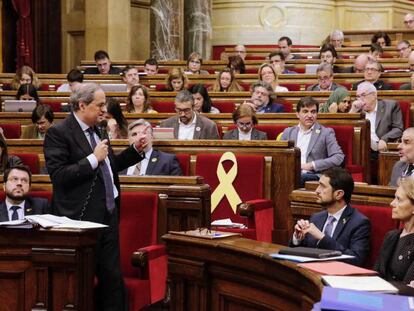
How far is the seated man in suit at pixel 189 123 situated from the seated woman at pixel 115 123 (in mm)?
437

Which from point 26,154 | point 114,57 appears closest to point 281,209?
point 26,154

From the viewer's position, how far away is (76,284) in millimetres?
4086

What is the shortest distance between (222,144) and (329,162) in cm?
86

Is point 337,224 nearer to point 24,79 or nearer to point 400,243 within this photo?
point 400,243

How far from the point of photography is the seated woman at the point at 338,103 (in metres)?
7.93

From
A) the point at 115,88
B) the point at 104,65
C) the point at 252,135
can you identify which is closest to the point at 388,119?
the point at 252,135

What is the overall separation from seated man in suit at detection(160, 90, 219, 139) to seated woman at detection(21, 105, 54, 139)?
0.98 metres

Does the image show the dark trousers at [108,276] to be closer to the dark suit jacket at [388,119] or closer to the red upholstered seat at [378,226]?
the red upholstered seat at [378,226]

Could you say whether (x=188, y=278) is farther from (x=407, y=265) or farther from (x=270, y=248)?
(x=407, y=265)

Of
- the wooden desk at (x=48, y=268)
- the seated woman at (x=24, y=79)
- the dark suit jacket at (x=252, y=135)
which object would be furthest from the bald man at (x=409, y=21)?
the wooden desk at (x=48, y=268)

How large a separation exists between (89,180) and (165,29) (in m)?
9.12

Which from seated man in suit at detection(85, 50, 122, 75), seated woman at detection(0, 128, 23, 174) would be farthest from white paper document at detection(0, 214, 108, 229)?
seated man in suit at detection(85, 50, 122, 75)

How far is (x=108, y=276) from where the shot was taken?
14.4ft

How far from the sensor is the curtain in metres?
13.6
